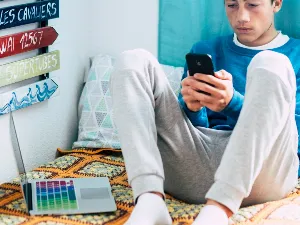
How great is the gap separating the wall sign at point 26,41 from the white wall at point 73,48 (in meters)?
0.03

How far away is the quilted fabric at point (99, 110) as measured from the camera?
2.02 m

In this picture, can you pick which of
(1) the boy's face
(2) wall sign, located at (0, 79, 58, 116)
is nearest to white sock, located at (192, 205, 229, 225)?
(1) the boy's face

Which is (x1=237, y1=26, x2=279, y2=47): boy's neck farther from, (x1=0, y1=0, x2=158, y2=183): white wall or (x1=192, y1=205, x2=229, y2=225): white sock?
(x1=192, y1=205, x2=229, y2=225): white sock

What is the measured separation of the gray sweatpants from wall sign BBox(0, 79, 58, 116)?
1.57 ft

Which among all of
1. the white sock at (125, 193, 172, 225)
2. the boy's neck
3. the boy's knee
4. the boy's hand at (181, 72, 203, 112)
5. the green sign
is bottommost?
the white sock at (125, 193, 172, 225)

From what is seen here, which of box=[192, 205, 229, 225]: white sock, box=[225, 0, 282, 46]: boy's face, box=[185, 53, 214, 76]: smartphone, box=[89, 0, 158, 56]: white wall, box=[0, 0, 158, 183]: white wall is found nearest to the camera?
box=[192, 205, 229, 225]: white sock

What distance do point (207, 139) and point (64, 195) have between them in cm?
40

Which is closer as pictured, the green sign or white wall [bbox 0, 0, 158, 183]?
the green sign

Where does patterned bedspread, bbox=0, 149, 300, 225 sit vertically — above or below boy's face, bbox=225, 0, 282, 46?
below

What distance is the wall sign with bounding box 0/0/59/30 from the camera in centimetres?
172

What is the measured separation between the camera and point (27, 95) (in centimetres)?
185

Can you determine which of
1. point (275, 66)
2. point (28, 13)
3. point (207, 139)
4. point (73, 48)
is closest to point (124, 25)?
point (73, 48)

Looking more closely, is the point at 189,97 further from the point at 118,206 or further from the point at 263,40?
the point at 263,40

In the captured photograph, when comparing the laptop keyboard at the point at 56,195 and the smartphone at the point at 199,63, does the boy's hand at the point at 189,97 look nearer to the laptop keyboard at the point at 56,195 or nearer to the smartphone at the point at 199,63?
the smartphone at the point at 199,63
